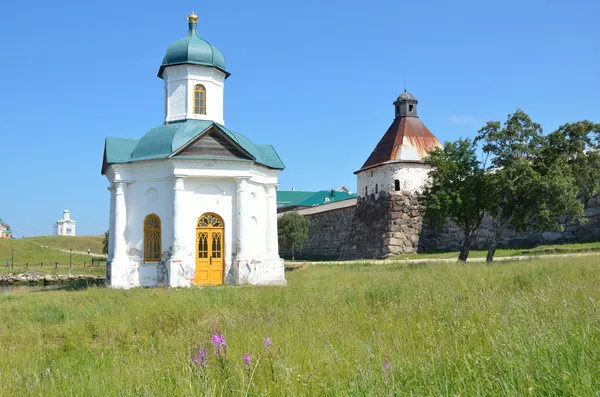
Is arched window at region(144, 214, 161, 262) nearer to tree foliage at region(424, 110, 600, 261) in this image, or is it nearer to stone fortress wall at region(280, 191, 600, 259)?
tree foliage at region(424, 110, 600, 261)

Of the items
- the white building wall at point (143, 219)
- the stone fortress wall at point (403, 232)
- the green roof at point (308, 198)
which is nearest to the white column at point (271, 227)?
the white building wall at point (143, 219)

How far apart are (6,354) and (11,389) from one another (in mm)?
2806

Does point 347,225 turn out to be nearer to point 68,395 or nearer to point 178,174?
point 178,174

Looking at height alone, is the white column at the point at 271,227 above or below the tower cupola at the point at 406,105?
below

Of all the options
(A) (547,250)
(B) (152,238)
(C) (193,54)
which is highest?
(C) (193,54)

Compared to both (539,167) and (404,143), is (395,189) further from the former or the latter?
(539,167)

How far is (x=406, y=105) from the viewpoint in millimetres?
37031

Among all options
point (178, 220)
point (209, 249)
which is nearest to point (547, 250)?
point (209, 249)

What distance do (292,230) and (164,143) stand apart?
26453mm

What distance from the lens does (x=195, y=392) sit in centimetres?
423

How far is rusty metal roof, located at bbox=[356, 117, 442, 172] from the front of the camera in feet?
113

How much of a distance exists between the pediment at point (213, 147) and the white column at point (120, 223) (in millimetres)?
2639

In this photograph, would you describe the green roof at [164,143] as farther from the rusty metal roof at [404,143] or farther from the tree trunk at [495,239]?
the rusty metal roof at [404,143]

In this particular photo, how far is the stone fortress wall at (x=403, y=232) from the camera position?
26109 mm
